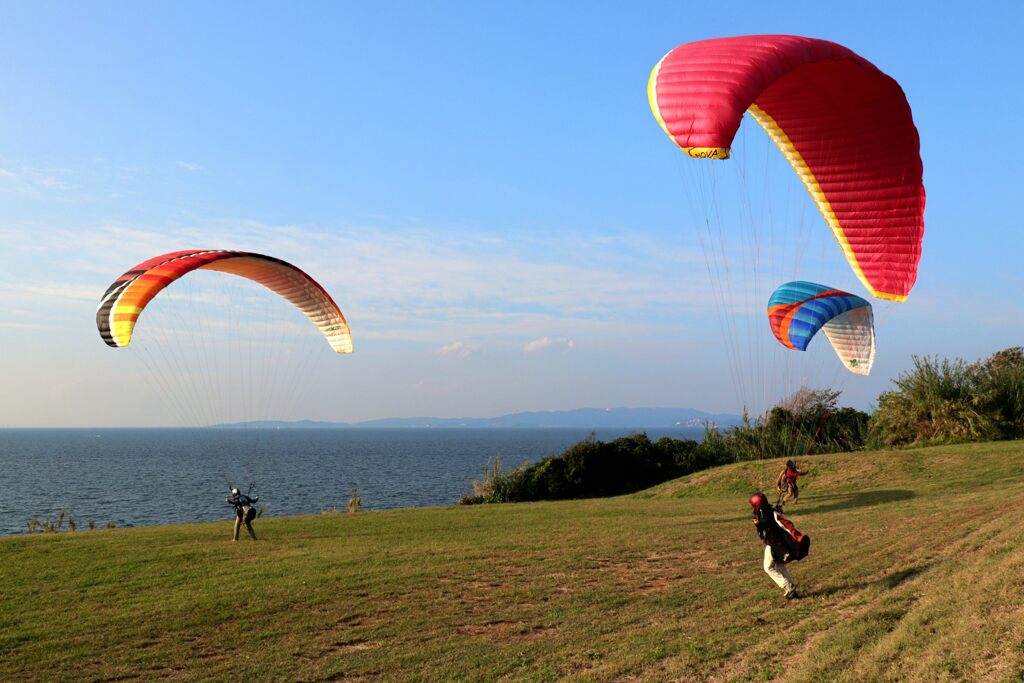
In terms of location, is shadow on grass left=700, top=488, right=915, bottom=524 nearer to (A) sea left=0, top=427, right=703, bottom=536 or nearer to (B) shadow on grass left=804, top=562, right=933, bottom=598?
(B) shadow on grass left=804, top=562, right=933, bottom=598

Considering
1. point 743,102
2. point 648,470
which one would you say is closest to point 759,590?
point 743,102

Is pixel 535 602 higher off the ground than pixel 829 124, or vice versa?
pixel 829 124

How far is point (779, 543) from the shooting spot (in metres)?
10.8

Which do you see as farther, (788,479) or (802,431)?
(802,431)

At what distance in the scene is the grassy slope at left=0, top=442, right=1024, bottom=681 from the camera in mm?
8406

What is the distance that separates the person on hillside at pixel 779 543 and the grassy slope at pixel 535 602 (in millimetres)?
284

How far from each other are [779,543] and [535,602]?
11.9 ft

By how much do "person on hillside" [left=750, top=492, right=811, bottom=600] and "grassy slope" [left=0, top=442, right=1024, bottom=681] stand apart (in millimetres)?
284

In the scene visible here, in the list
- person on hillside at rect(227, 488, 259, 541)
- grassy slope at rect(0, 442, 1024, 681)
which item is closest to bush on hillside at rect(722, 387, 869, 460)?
grassy slope at rect(0, 442, 1024, 681)

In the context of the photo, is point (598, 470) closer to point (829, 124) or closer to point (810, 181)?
point (810, 181)

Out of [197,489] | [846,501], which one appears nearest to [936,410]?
[846,501]

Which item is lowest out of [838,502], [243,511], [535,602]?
[535,602]

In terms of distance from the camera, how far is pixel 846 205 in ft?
52.8

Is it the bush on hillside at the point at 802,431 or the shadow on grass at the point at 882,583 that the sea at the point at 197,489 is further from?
the shadow on grass at the point at 882,583
